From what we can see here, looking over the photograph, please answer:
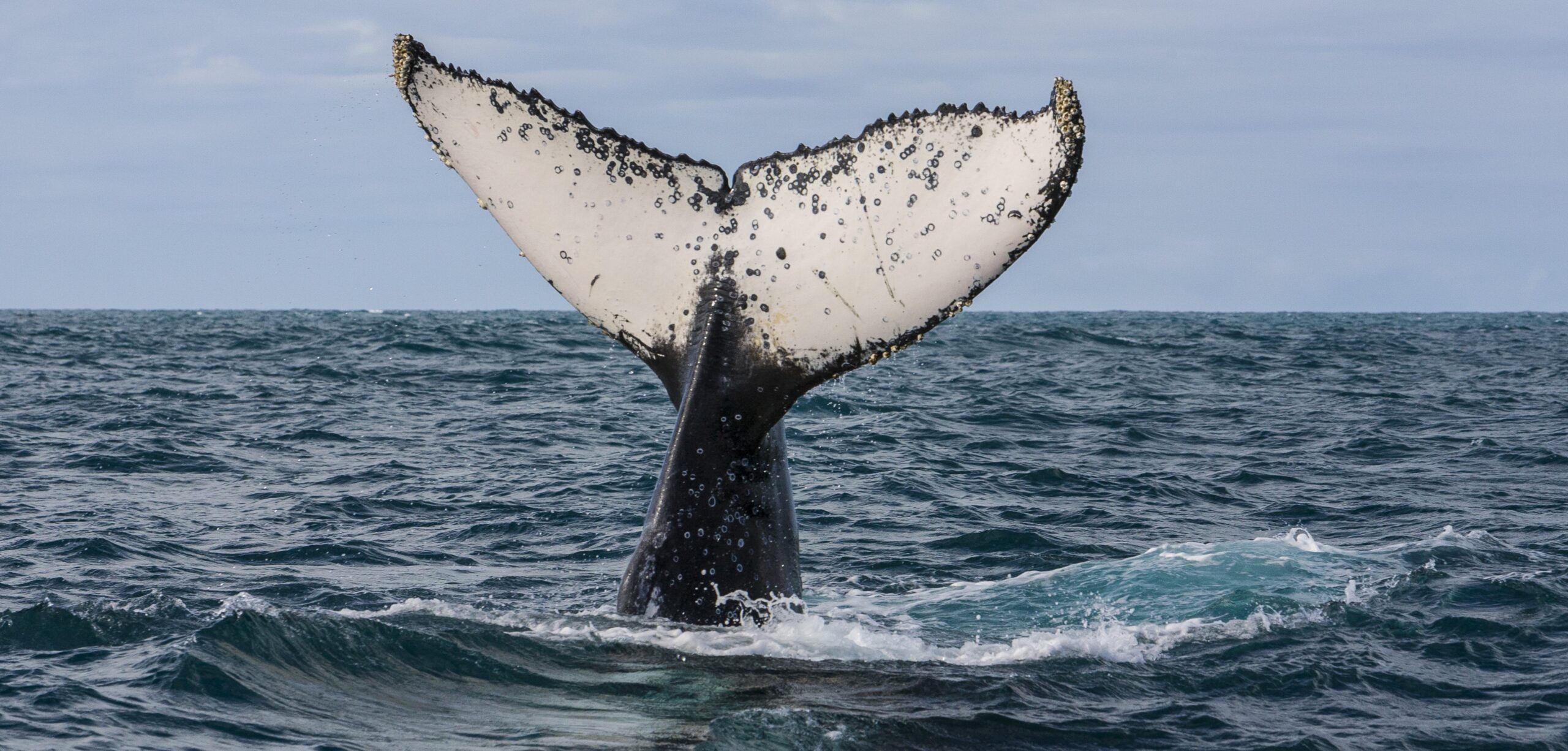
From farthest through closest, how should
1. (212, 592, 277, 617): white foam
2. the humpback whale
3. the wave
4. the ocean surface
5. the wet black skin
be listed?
1. (212, 592, 277, 617): white foam
2. the wave
3. the wet black skin
4. the ocean surface
5. the humpback whale

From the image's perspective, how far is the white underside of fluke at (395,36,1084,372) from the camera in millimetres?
5281

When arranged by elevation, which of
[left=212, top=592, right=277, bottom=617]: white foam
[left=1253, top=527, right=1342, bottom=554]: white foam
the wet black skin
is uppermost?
the wet black skin

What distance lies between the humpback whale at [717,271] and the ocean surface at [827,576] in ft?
1.53

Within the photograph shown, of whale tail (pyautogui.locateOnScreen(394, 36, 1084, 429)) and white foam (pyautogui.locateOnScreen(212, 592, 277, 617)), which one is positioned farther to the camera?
white foam (pyautogui.locateOnScreen(212, 592, 277, 617))

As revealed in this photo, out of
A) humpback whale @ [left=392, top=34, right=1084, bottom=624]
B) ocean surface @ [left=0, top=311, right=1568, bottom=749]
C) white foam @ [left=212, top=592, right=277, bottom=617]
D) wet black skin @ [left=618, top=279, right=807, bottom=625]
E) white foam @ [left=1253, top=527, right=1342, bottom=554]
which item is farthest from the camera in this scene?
white foam @ [left=1253, top=527, right=1342, bottom=554]

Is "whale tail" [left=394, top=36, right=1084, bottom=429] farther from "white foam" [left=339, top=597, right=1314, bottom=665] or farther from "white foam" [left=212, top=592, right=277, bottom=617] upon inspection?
"white foam" [left=212, top=592, right=277, bottom=617]

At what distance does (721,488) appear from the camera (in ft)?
19.4

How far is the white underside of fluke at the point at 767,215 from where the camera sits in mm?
5281

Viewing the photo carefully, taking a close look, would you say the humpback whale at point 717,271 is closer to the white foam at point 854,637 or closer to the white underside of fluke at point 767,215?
the white underside of fluke at point 767,215

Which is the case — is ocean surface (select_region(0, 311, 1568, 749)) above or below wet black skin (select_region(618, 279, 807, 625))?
below

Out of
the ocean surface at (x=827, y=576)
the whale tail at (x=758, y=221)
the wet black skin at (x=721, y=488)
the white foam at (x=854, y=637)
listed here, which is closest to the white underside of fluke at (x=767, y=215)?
the whale tail at (x=758, y=221)

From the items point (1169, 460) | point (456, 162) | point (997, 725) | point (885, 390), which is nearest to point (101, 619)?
point (456, 162)

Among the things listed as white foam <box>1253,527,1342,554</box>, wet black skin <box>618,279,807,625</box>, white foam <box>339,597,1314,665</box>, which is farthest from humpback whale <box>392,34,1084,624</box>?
white foam <box>1253,527,1342,554</box>

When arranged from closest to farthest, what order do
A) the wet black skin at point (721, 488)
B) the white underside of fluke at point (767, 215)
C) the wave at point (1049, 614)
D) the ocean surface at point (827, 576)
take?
1. the white underside of fluke at point (767, 215)
2. the ocean surface at point (827, 576)
3. the wet black skin at point (721, 488)
4. the wave at point (1049, 614)
